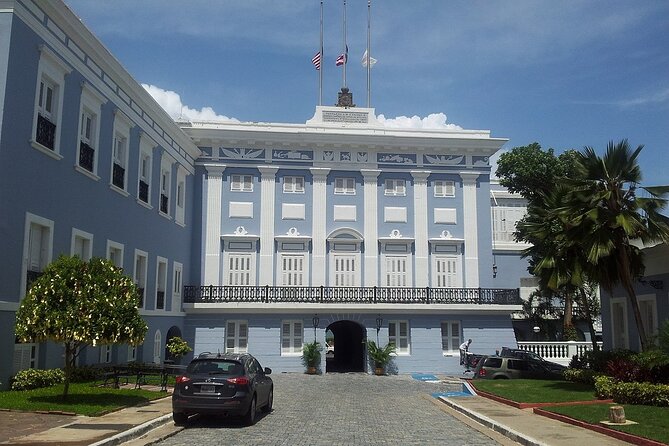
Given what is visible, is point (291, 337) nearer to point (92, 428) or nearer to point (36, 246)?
point (36, 246)

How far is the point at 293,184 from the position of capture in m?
34.7

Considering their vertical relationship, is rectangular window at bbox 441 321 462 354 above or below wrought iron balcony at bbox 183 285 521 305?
below

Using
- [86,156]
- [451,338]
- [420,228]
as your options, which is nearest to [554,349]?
[451,338]

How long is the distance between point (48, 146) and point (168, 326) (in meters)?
12.7

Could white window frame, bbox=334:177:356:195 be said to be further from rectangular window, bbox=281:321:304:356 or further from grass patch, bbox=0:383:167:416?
grass patch, bbox=0:383:167:416

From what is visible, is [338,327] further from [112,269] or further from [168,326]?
[112,269]

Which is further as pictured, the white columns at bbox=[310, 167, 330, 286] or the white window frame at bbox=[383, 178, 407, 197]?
the white window frame at bbox=[383, 178, 407, 197]

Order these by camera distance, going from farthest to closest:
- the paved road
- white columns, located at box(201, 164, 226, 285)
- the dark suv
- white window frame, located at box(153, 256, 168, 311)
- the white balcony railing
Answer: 1. white columns, located at box(201, 164, 226, 285)
2. the white balcony railing
3. white window frame, located at box(153, 256, 168, 311)
4. the dark suv
5. the paved road

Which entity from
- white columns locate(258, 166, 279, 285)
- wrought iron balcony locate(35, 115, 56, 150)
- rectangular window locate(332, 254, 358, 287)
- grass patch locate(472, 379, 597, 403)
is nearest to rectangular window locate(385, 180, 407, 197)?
rectangular window locate(332, 254, 358, 287)

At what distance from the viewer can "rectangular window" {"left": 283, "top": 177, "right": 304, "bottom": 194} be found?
34625 millimetres

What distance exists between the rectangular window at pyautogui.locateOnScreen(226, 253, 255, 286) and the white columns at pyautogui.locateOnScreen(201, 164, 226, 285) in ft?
1.76

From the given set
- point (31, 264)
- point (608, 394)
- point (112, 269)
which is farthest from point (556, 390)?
point (31, 264)

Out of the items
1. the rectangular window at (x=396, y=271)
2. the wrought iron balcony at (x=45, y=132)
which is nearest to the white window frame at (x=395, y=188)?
the rectangular window at (x=396, y=271)

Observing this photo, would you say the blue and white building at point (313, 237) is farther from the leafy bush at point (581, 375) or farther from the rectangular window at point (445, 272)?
the leafy bush at point (581, 375)
